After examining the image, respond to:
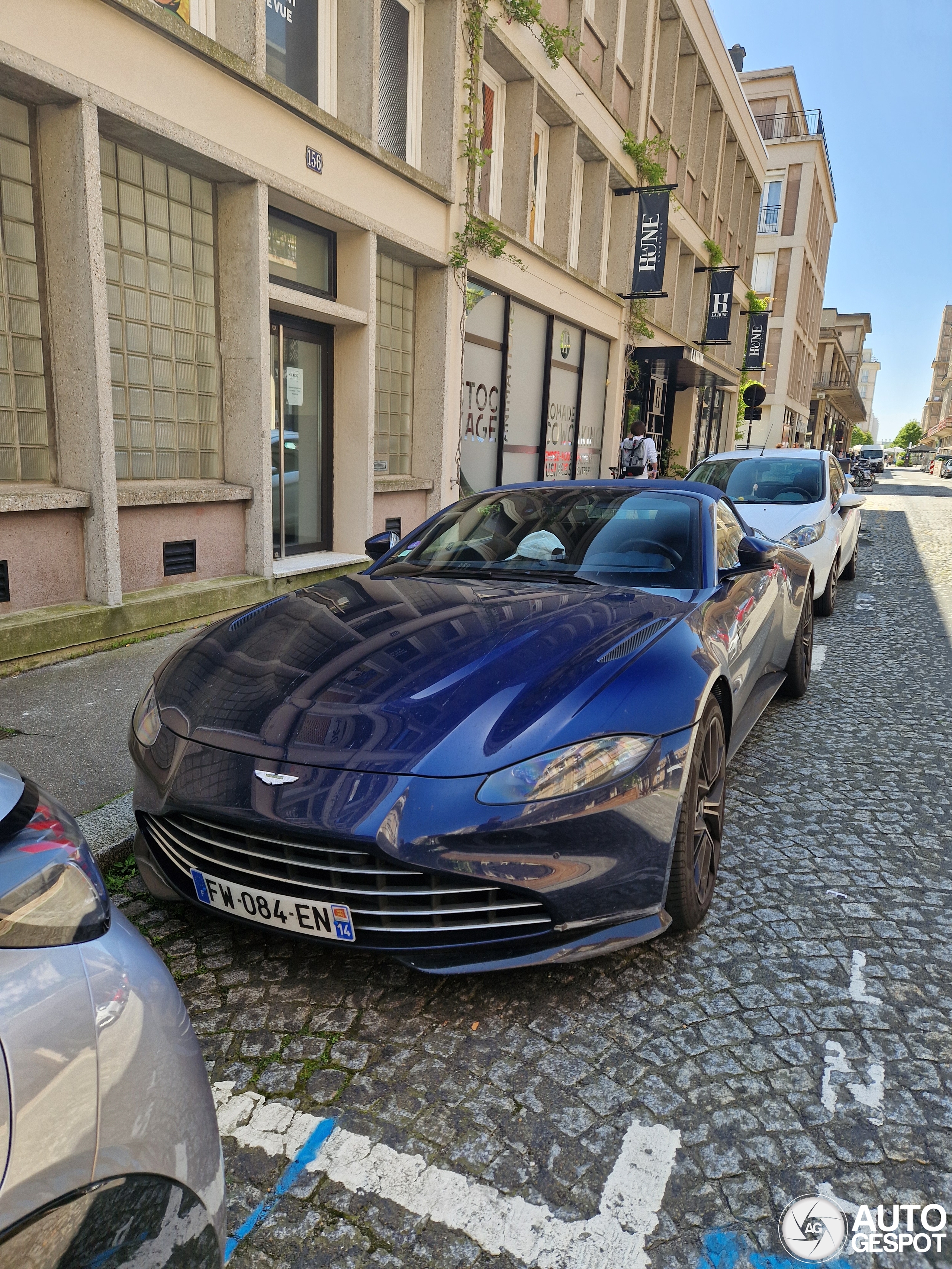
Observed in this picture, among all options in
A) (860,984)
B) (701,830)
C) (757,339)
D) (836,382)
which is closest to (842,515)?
(701,830)

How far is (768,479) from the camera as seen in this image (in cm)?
856

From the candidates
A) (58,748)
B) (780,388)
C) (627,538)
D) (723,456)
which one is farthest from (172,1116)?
(780,388)

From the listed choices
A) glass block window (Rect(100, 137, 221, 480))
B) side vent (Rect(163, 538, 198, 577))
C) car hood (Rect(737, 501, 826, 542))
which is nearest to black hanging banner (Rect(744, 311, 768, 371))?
car hood (Rect(737, 501, 826, 542))

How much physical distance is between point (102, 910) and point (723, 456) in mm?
8823

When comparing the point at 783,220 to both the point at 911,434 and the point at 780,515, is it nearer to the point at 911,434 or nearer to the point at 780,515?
the point at 780,515

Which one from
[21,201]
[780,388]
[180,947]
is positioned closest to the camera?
[180,947]

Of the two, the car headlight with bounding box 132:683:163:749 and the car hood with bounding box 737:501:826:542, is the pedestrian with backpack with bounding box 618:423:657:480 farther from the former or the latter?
the car headlight with bounding box 132:683:163:749

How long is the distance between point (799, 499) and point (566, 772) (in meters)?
6.74

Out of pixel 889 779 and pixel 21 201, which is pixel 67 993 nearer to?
pixel 889 779

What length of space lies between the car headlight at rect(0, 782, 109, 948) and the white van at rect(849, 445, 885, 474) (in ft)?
200

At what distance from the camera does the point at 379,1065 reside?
217cm

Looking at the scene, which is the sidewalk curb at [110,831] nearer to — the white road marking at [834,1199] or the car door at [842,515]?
the white road marking at [834,1199]

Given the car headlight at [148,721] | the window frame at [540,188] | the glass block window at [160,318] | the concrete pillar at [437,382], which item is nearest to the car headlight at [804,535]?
the concrete pillar at [437,382]

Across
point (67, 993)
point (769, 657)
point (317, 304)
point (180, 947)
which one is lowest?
A: point (180, 947)
